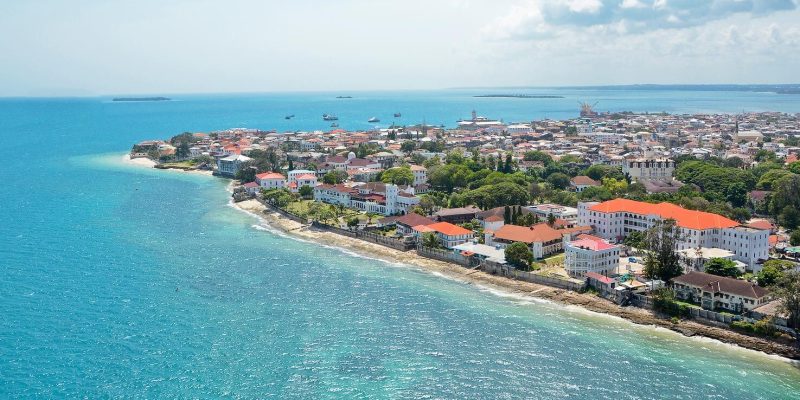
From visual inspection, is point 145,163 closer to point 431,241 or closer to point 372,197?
point 372,197

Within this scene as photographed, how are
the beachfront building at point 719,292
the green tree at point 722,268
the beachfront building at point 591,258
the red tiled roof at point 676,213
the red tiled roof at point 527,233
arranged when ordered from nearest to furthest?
the beachfront building at point 719,292 → the green tree at point 722,268 → the beachfront building at point 591,258 → the red tiled roof at point 676,213 → the red tiled roof at point 527,233

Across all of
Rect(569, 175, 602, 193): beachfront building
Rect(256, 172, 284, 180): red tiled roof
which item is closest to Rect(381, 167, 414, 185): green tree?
Rect(256, 172, 284, 180): red tiled roof

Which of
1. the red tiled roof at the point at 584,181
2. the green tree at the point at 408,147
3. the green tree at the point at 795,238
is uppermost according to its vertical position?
the green tree at the point at 408,147

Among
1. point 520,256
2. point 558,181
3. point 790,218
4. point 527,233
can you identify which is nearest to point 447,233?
point 527,233

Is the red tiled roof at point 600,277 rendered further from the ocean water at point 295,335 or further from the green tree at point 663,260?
the ocean water at point 295,335

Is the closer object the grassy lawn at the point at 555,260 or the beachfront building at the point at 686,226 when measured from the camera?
the beachfront building at the point at 686,226

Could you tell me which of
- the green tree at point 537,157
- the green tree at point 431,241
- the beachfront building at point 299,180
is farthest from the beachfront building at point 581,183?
the green tree at point 431,241

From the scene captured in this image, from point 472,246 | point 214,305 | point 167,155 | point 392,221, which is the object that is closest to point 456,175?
point 392,221
